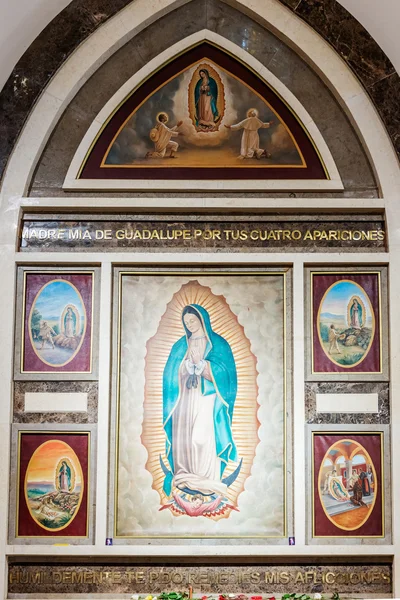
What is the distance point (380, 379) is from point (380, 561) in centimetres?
172

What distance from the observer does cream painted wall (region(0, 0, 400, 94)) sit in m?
7.52

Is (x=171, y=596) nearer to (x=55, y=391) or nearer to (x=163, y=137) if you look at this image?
(x=55, y=391)

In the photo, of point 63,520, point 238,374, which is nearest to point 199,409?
point 238,374

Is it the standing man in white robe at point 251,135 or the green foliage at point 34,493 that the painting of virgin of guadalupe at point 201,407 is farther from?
the standing man in white robe at point 251,135

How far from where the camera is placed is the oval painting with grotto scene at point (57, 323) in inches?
308

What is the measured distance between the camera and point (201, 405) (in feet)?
25.6

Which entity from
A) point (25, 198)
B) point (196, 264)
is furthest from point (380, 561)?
point (25, 198)

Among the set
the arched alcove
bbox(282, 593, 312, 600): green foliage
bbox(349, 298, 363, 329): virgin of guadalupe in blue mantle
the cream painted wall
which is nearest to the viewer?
bbox(282, 593, 312, 600): green foliage

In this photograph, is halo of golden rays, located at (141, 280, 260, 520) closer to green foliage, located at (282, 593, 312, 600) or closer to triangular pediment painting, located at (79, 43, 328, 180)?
green foliage, located at (282, 593, 312, 600)

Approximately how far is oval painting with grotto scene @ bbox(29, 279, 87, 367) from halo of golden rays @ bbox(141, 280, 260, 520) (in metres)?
0.75

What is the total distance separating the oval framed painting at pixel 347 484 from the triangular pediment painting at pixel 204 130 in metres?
2.74

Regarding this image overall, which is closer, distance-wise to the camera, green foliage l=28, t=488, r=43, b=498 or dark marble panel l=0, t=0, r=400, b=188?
green foliage l=28, t=488, r=43, b=498

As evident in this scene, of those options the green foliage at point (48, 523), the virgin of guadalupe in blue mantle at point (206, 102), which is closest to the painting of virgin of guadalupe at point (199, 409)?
the green foliage at point (48, 523)

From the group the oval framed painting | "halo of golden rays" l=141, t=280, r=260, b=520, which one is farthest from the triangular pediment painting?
the oval framed painting
